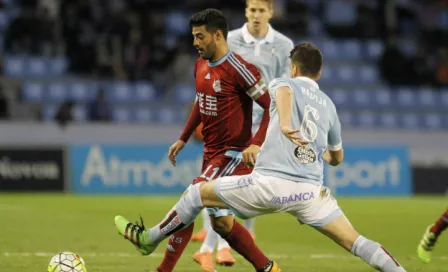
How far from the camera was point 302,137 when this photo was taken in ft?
22.2

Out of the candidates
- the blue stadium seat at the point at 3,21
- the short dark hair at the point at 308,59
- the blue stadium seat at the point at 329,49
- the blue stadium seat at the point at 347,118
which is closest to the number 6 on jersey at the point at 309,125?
the short dark hair at the point at 308,59

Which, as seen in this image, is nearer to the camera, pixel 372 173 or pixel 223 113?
pixel 223 113

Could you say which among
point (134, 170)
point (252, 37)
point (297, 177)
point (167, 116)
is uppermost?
point (252, 37)

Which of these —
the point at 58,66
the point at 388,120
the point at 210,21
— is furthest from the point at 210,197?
the point at 388,120

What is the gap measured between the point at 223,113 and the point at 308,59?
979 mm

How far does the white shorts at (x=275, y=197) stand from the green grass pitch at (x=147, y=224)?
74.9 inches

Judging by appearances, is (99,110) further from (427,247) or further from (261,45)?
(427,247)

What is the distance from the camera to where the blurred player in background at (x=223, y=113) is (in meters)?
7.49

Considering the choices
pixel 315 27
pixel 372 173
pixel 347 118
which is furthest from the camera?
pixel 315 27

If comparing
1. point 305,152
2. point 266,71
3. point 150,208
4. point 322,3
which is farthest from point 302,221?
point 322,3

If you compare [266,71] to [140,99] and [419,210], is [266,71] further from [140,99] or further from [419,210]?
[140,99]

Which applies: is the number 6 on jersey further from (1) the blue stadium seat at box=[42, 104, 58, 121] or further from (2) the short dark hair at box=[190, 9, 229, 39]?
(1) the blue stadium seat at box=[42, 104, 58, 121]

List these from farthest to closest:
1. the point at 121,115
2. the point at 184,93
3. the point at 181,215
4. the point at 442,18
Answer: the point at 442,18 → the point at 184,93 → the point at 121,115 → the point at 181,215

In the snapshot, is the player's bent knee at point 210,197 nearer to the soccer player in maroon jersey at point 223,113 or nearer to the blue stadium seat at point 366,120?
the soccer player in maroon jersey at point 223,113
